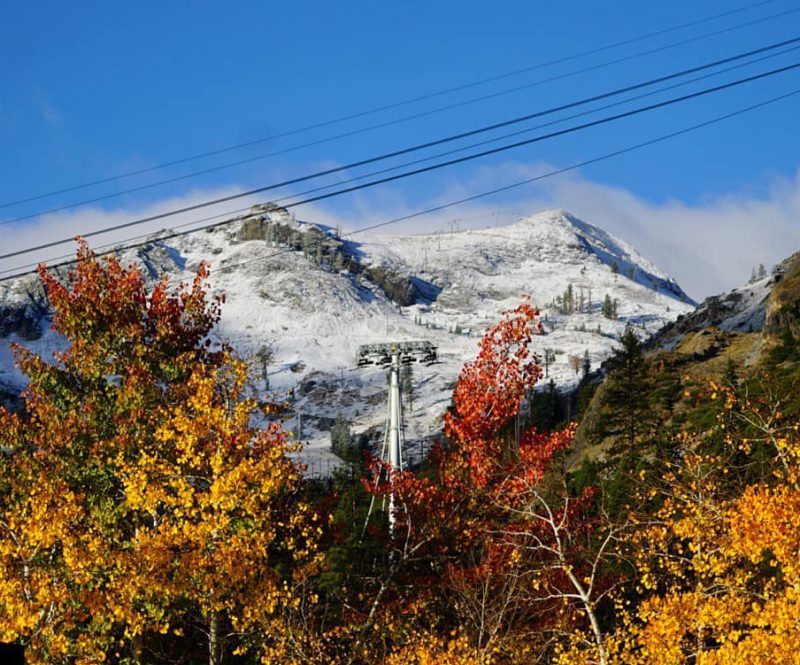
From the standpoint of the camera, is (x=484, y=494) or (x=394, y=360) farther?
(x=394, y=360)

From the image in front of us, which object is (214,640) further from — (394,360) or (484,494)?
(394,360)

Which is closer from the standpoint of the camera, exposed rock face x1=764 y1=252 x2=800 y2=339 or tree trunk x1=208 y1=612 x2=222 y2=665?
tree trunk x1=208 y1=612 x2=222 y2=665

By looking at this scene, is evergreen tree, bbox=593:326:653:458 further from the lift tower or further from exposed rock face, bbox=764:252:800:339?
the lift tower

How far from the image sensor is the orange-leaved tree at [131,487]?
19.4m

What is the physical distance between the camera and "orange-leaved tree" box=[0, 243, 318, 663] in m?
19.4

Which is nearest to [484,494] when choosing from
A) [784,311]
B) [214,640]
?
[214,640]

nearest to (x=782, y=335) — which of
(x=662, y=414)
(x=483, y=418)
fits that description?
(x=662, y=414)

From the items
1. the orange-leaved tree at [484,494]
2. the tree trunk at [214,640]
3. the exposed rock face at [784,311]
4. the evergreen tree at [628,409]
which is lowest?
the tree trunk at [214,640]

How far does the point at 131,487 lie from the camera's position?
1967 cm

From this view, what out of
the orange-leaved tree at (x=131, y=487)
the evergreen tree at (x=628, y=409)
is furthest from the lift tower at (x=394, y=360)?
the evergreen tree at (x=628, y=409)

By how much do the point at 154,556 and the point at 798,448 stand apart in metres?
14.3

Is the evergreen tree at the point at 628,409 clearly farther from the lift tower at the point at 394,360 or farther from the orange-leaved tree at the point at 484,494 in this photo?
the orange-leaved tree at the point at 484,494

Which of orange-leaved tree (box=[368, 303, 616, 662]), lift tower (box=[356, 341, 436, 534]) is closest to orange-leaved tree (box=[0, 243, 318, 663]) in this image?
orange-leaved tree (box=[368, 303, 616, 662])

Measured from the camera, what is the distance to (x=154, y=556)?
19281 mm
